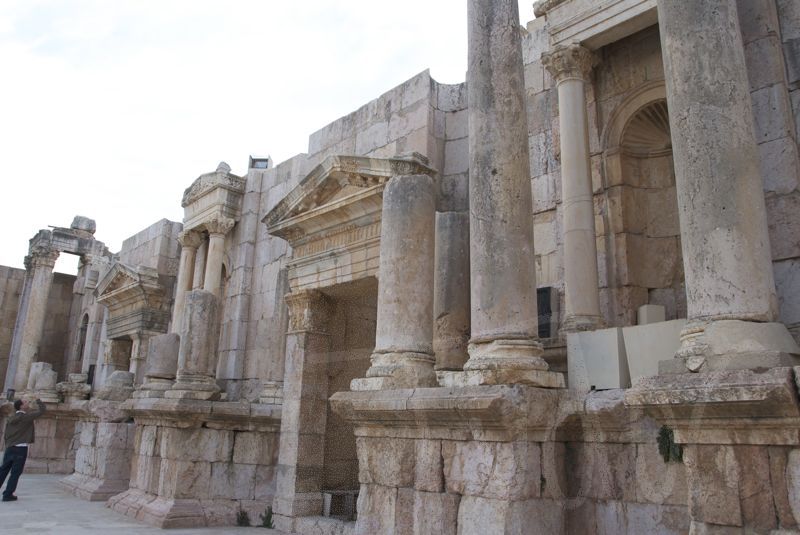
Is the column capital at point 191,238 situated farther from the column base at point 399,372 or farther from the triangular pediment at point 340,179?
the column base at point 399,372

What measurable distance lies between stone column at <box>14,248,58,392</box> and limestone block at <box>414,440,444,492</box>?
17.4 metres

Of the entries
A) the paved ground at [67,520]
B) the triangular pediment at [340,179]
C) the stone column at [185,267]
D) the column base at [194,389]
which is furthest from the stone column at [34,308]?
the triangular pediment at [340,179]

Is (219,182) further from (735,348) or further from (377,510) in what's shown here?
(735,348)

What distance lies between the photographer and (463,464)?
5488mm

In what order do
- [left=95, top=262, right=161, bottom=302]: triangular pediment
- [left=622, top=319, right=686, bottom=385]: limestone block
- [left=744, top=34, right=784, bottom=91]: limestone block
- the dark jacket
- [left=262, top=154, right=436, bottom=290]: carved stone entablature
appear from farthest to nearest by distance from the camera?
[left=95, top=262, right=161, bottom=302]: triangular pediment, the dark jacket, [left=262, top=154, right=436, bottom=290]: carved stone entablature, [left=744, top=34, right=784, bottom=91]: limestone block, [left=622, top=319, right=686, bottom=385]: limestone block

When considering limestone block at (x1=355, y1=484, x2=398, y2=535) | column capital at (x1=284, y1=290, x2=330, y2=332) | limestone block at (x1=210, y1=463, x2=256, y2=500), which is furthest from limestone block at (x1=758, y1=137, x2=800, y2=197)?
limestone block at (x1=210, y1=463, x2=256, y2=500)

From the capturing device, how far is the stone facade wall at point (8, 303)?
22.2 meters

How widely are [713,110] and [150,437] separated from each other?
30.4 feet

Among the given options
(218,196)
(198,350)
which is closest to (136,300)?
(218,196)

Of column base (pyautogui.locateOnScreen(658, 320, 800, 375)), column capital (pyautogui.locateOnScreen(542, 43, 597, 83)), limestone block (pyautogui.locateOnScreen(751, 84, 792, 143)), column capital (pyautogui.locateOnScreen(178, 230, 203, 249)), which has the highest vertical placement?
column capital (pyautogui.locateOnScreen(542, 43, 597, 83))

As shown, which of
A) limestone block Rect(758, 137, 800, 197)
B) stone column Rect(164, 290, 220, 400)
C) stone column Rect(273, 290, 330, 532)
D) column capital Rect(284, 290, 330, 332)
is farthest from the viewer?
stone column Rect(164, 290, 220, 400)

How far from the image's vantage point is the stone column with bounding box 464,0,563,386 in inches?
218

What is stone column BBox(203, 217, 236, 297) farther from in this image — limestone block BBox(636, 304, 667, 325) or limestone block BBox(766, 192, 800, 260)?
limestone block BBox(766, 192, 800, 260)

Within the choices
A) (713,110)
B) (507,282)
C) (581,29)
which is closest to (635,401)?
(507,282)
